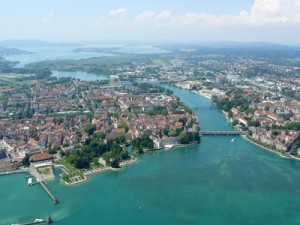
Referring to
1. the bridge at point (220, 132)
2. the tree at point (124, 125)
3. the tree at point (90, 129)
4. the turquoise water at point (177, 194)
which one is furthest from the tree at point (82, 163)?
the bridge at point (220, 132)

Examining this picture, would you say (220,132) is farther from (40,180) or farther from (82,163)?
(40,180)

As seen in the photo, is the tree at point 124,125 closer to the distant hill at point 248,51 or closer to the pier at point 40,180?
the pier at point 40,180

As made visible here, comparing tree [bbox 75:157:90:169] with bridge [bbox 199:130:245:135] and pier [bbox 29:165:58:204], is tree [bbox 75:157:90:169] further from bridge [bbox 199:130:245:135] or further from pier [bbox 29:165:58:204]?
bridge [bbox 199:130:245:135]

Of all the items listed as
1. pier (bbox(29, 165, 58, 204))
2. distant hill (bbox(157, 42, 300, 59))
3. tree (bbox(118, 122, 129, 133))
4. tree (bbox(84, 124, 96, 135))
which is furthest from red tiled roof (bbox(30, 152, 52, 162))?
distant hill (bbox(157, 42, 300, 59))

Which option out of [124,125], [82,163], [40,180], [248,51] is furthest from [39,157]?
[248,51]

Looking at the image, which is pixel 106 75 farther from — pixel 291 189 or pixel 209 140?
pixel 291 189

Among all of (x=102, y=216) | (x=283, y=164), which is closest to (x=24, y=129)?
(x=102, y=216)

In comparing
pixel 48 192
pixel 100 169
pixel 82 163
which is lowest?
pixel 100 169

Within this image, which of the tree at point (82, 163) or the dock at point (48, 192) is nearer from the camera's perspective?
the dock at point (48, 192)
